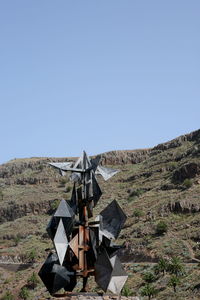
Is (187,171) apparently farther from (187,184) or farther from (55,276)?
(55,276)

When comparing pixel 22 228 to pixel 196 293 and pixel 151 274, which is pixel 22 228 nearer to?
pixel 151 274

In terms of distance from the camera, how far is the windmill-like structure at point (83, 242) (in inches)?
492

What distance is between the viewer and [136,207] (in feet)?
199

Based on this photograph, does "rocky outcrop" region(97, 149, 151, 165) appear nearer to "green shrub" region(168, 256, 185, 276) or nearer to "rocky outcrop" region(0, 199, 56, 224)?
"rocky outcrop" region(0, 199, 56, 224)

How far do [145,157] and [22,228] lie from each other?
94.2ft

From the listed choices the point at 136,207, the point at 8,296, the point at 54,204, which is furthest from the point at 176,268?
the point at 54,204

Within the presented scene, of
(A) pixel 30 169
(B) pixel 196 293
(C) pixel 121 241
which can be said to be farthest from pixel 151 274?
(A) pixel 30 169

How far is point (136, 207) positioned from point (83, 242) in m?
48.2

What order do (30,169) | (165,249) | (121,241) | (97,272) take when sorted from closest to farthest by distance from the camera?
(97,272) → (165,249) → (121,241) → (30,169)

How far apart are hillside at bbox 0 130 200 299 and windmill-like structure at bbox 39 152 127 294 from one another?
40.3 feet

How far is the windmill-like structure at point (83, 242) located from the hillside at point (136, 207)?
12.3m

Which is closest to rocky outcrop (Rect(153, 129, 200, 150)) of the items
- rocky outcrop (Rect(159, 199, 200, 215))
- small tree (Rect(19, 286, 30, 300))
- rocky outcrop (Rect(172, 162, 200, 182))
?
rocky outcrop (Rect(172, 162, 200, 182))

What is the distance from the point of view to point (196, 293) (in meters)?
32.4

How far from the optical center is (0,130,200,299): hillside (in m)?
43.5
